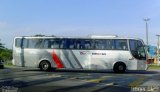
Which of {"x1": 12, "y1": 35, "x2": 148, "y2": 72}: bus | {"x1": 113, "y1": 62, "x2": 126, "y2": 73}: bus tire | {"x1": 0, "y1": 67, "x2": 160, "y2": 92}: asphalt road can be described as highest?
{"x1": 12, "y1": 35, "x2": 148, "y2": 72}: bus

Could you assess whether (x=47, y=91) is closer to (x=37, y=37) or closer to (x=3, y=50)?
(x=37, y=37)

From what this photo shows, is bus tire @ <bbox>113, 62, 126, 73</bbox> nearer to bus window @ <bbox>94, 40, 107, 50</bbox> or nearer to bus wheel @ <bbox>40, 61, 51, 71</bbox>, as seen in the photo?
bus window @ <bbox>94, 40, 107, 50</bbox>

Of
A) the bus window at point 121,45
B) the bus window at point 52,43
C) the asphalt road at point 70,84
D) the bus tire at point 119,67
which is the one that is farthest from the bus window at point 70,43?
the asphalt road at point 70,84

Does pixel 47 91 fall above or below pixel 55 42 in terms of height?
below

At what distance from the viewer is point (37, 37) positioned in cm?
3077

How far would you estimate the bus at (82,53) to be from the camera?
29703 millimetres

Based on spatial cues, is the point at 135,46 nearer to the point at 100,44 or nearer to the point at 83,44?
the point at 100,44

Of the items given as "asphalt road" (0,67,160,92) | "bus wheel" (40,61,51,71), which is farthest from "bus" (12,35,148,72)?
"asphalt road" (0,67,160,92)

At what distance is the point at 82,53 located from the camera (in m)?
30.1

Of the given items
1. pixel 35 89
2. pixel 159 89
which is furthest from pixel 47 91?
pixel 159 89

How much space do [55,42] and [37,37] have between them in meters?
1.52

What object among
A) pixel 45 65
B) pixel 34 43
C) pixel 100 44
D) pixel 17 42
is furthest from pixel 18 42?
pixel 100 44

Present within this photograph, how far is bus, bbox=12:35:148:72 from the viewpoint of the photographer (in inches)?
1169

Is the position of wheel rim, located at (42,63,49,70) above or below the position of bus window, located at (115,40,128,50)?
below
